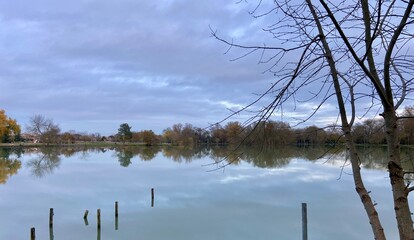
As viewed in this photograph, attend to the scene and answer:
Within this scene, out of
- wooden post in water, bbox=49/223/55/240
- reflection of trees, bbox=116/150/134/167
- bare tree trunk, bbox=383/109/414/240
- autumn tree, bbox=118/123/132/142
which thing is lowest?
wooden post in water, bbox=49/223/55/240

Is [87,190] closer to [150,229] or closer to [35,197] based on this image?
[35,197]

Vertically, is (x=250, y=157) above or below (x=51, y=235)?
above

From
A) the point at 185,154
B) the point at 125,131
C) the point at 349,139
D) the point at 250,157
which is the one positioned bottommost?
the point at 185,154

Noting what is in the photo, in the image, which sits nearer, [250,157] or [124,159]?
[250,157]

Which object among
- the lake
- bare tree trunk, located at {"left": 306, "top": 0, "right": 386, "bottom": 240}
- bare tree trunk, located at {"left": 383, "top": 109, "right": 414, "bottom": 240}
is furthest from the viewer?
the lake

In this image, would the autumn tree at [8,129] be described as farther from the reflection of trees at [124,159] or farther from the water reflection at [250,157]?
the reflection of trees at [124,159]

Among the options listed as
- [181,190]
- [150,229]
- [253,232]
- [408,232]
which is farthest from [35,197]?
[408,232]

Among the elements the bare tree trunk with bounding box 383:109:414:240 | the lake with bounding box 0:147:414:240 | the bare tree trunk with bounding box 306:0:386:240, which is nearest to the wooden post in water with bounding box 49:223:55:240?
the lake with bounding box 0:147:414:240

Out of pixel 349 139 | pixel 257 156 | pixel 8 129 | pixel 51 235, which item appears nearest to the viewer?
pixel 349 139

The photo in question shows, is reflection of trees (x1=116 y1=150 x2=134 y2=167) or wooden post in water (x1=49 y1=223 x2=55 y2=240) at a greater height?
reflection of trees (x1=116 y1=150 x2=134 y2=167)

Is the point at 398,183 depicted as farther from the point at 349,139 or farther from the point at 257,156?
the point at 257,156

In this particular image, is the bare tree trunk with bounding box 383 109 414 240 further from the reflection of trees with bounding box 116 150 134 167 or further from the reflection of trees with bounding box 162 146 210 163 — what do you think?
the reflection of trees with bounding box 162 146 210 163

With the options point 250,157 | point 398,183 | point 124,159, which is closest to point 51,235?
point 398,183

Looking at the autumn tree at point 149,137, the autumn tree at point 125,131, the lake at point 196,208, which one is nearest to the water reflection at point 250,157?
the lake at point 196,208
